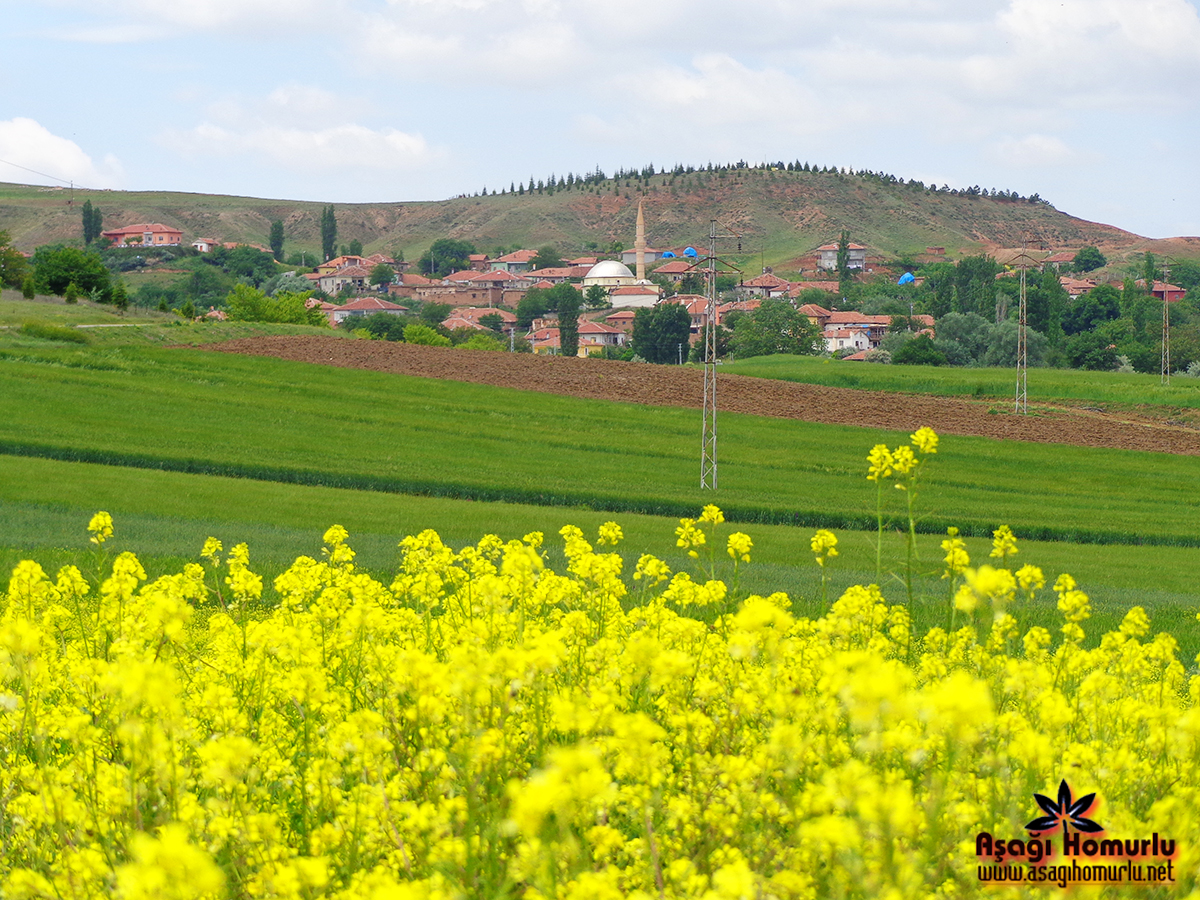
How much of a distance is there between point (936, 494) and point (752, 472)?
428 centimetres

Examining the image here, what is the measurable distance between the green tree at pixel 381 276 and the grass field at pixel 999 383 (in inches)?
4805

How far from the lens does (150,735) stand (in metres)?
3.27

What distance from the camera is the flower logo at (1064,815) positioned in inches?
131

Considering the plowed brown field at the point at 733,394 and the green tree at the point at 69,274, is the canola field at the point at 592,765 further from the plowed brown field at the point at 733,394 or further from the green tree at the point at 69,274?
the green tree at the point at 69,274

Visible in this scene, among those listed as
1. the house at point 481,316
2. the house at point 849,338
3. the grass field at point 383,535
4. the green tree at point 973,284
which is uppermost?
the green tree at point 973,284

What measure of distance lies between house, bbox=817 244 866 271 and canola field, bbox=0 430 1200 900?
187849 millimetres

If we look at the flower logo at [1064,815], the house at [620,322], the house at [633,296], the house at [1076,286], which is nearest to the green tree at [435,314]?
the house at [620,322]

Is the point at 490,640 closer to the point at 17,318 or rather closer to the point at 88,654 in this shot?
the point at 88,654

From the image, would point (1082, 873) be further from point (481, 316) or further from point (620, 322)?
point (481, 316)

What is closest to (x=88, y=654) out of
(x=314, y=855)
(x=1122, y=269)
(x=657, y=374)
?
(x=314, y=855)

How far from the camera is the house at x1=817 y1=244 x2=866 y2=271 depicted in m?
189

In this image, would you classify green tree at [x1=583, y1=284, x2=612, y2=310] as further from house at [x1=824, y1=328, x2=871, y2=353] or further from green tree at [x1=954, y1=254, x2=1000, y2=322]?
green tree at [x1=954, y1=254, x2=1000, y2=322]
